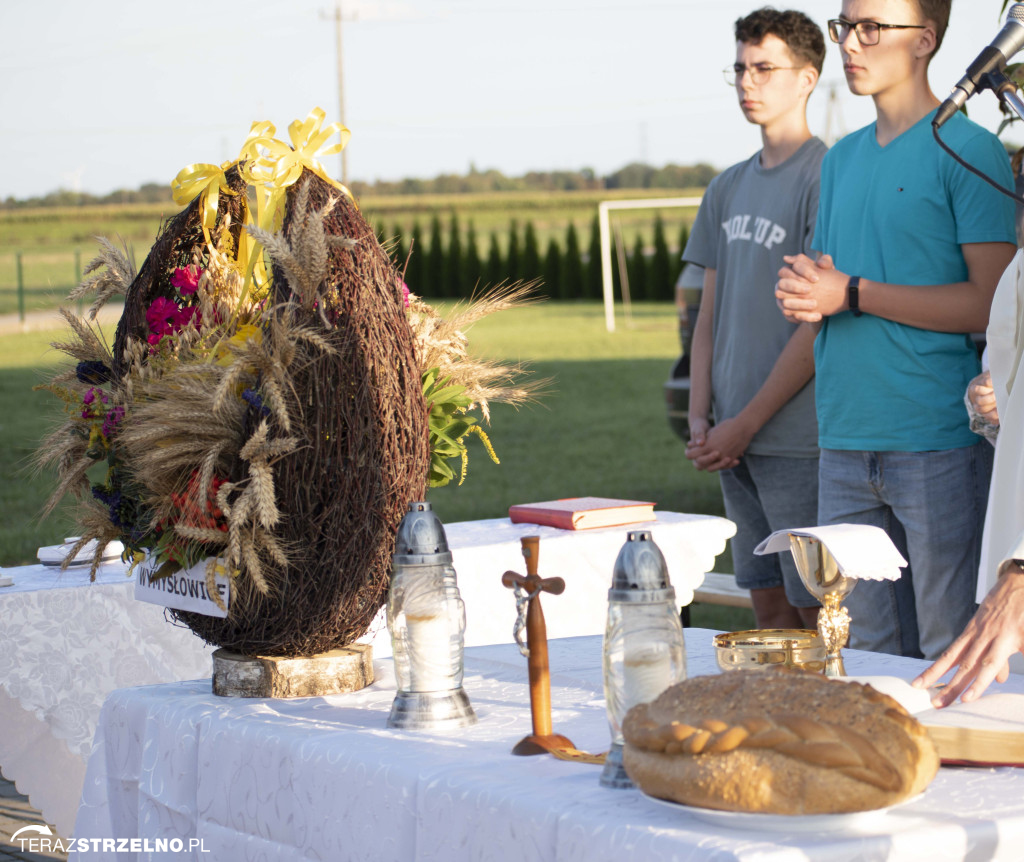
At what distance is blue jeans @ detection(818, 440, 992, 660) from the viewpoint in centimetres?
279

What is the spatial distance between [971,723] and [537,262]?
40037 mm

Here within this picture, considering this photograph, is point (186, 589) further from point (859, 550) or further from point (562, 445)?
point (562, 445)

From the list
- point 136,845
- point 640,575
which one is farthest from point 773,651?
point 136,845

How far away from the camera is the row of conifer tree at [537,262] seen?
1524 inches

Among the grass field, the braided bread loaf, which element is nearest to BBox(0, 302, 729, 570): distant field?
the grass field

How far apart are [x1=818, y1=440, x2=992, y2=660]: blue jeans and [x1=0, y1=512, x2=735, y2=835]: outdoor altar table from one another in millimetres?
640

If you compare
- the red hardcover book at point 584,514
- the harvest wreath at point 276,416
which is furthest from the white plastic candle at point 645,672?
the red hardcover book at point 584,514

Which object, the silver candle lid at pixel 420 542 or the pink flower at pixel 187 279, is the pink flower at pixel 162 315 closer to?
the pink flower at pixel 187 279

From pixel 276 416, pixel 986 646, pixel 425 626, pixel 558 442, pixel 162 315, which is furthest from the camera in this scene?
pixel 558 442

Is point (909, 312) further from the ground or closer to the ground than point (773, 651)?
further from the ground

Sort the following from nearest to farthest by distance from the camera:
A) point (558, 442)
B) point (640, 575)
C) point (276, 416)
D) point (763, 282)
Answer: point (640, 575), point (276, 416), point (763, 282), point (558, 442)

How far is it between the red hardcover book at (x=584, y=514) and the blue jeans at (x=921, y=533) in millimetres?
678

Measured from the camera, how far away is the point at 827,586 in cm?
173

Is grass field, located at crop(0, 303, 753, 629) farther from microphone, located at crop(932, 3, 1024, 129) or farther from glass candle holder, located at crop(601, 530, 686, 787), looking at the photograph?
microphone, located at crop(932, 3, 1024, 129)
